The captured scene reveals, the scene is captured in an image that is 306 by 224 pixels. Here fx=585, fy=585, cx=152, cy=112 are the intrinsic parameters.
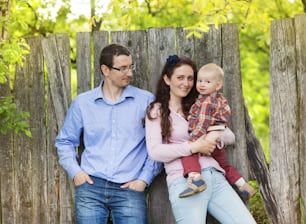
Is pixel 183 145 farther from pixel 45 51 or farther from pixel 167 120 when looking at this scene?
pixel 45 51

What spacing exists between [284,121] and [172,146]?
1111 mm

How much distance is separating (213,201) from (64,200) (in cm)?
143

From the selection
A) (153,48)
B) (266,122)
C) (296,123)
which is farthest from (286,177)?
(266,122)

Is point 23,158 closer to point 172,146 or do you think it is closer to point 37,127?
point 37,127

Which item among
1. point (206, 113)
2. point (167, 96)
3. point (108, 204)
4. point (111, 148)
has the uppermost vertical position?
point (167, 96)

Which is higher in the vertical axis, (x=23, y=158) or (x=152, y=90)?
(x=152, y=90)

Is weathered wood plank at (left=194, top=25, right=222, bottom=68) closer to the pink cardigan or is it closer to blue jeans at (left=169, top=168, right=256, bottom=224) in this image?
the pink cardigan

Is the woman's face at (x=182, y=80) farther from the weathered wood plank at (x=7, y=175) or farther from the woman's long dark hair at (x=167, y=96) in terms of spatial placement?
the weathered wood plank at (x=7, y=175)

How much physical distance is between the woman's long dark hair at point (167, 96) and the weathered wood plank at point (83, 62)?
69 cm

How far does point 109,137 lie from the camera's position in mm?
4621

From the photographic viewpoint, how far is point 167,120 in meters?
4.40

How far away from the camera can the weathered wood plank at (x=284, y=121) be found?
481 cm

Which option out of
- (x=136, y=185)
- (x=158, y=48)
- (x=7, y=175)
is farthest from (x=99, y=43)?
(x=7, y=175)

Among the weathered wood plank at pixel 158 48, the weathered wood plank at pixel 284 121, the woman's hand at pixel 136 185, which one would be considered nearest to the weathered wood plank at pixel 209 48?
the weathered wood plank at pixel 158 48
